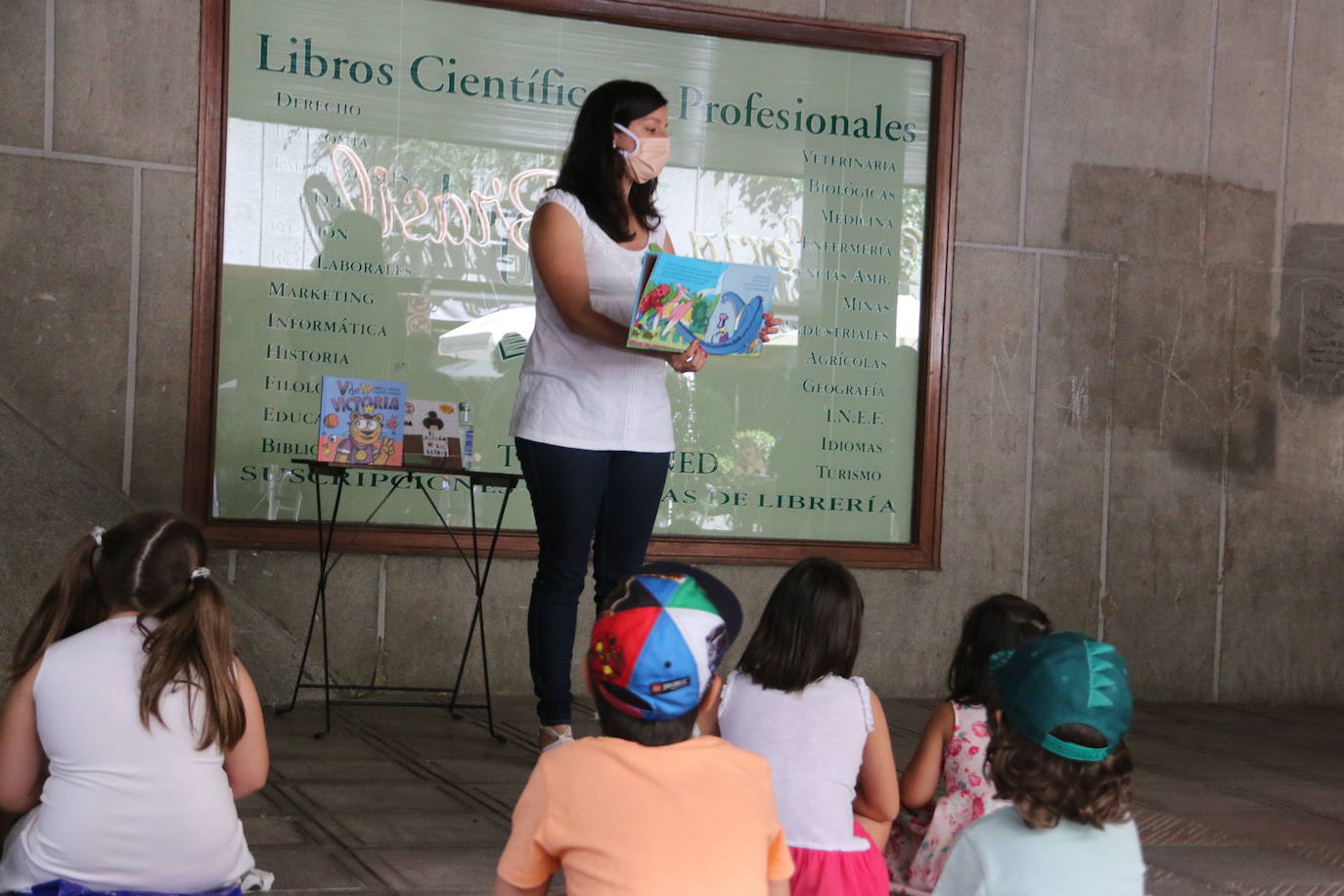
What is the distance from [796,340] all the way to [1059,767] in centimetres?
399

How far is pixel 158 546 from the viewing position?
234 centimetres

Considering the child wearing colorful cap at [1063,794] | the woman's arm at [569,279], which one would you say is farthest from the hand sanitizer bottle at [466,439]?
the child wearing colorful cap at [1063,794]

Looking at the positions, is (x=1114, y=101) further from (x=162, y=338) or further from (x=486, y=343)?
(x=162, y=338)

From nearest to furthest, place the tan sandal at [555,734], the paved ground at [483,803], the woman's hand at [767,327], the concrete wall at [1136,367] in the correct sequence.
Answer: the paved ground at [483,803] < the woman's hand at [767,327] < the tan sandal at [555,734] < the concrete wall at [1136,367]

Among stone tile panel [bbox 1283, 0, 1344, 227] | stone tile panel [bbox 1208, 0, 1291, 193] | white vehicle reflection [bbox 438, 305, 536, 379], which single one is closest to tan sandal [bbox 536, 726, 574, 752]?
white vehicle reflection [bbox 438, 305, 536, 379]

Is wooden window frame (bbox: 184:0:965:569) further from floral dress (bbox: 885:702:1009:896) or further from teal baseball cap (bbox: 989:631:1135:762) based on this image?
teal baseball cap (bbox: 989:631:1135:762)

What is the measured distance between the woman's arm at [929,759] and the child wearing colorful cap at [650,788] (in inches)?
36.6

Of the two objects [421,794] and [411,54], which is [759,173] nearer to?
[411,54]

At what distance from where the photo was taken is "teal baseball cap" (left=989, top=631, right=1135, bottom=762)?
6.15 feet

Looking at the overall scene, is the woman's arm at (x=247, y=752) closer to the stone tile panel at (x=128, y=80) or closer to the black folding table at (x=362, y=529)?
the black folding table at (x=362, y=529)

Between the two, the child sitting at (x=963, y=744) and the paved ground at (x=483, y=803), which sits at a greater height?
the child sitting at (x=963, y=744)

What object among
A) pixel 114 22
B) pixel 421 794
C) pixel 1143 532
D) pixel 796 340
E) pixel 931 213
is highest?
pixel 114 22

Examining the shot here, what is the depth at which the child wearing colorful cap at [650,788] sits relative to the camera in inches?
70.2

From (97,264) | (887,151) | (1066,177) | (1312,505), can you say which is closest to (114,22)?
(97,264)
